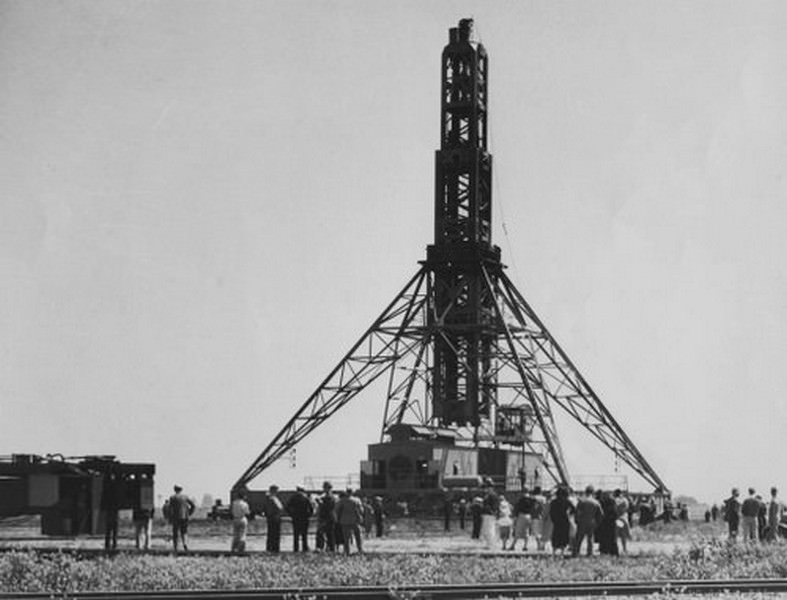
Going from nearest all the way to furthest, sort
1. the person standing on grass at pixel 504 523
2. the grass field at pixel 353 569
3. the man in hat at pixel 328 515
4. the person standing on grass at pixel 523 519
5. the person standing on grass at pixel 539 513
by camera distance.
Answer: the grass field at pixel 353 569, the man in hat at pixel 328 515, the person standing on grass at pixel 539 513, the person standing on grass at pixel 523 519, the person standing on grass at pixel 504 523

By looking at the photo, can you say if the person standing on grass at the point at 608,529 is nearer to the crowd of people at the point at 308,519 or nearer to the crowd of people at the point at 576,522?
the crowd of people at the point at 576,522

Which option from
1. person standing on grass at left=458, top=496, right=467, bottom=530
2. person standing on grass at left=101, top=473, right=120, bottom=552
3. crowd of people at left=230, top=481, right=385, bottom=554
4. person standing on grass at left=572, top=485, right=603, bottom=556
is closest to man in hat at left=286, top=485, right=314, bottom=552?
crowd of people at left=230, top=481, right=385, bottom=554

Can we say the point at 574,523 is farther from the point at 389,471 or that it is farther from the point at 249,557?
the point at 389,471

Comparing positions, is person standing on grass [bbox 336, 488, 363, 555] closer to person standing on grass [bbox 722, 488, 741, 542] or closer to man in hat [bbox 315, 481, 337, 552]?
man in hat [bbox 315, 481, 337, 552]

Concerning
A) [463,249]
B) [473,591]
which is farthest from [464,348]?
[473,591]

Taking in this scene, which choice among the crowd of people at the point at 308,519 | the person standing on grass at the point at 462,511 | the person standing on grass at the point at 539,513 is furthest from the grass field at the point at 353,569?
the person standing on grass at the point at 462,511

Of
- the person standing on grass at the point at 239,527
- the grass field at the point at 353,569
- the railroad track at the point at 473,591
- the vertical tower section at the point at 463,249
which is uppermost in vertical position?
the vertical tower section at the point at 463,249

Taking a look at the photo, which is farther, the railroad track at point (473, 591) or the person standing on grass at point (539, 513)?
the person standing on grass at point (539, 513)
